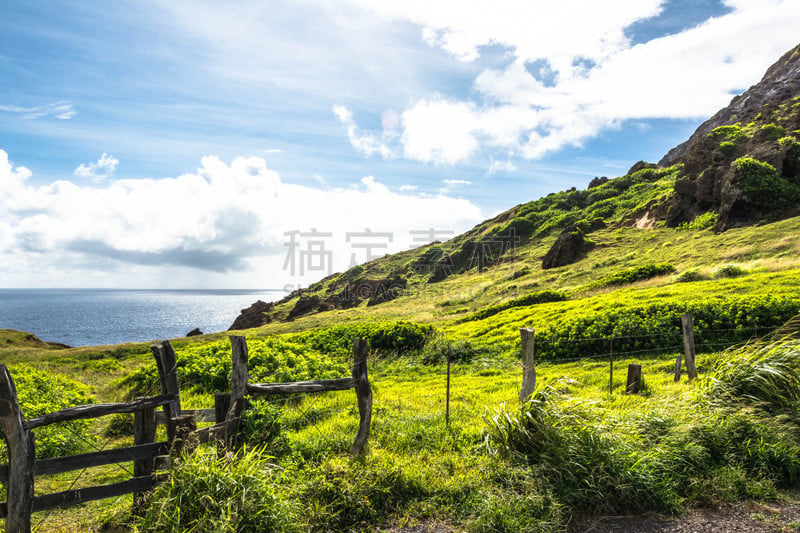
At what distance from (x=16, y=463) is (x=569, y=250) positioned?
184 feet

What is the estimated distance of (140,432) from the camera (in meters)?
5.59

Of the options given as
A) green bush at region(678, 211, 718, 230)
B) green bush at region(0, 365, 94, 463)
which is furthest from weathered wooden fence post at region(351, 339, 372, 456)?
green bush at region(678, 211, 718, 230)

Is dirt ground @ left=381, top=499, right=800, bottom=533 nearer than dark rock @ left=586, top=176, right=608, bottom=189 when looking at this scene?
Yes

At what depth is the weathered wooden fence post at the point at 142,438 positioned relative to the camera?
17.8 ft

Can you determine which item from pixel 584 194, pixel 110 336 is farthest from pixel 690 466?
pixel 584 194

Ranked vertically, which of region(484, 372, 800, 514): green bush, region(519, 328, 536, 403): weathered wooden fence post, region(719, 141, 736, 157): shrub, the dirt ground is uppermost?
region(719, 141, 736, 157): shrub

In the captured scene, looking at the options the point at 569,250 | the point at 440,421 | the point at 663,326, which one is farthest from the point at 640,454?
the point at 569,250

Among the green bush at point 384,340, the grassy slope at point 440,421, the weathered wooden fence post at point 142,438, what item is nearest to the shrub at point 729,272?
the grassy slope at point 440,421

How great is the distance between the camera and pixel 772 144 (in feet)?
158

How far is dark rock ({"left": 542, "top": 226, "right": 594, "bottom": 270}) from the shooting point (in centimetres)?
5328

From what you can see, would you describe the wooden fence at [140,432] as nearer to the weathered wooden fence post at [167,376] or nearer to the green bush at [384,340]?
the weathered wooden fence post at [167,376]

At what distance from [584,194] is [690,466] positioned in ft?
348

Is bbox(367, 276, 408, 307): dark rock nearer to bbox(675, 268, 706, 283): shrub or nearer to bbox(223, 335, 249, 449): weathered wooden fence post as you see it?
bbox(675, 268, 706, 283): shrub

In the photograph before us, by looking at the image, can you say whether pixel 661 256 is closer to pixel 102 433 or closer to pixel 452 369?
pixel 452 369
